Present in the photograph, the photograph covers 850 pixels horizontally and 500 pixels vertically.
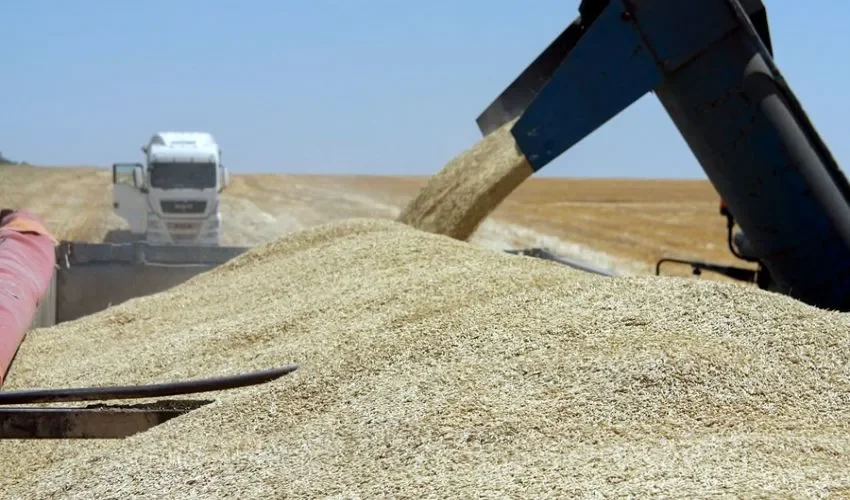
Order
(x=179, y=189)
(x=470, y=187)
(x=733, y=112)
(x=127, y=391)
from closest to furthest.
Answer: (x=127, y=391), (x=733, y=112), (x=470, y=187), (x=179, y=189)

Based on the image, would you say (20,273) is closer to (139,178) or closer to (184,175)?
(184,175)

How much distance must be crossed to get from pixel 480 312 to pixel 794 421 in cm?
141

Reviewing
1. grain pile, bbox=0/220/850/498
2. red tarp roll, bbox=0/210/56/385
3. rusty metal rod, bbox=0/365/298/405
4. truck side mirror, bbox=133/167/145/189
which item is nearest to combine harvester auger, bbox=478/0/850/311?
grain pile, bbox=0/220/850/498

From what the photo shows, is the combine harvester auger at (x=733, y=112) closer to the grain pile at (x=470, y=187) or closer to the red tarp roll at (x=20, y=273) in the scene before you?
the grain pile at (x=470, y=187)

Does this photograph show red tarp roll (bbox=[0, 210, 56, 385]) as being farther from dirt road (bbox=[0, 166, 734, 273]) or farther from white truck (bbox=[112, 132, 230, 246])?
white truck (bbox=[112, 132, 230, 246])

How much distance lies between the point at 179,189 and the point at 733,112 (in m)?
15.4

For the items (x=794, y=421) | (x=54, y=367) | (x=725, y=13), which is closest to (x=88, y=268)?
(x=54, y=367)

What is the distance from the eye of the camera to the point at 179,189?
65.1 ft

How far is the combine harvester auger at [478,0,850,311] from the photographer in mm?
5340

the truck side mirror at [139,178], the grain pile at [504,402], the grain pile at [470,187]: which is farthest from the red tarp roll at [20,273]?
the truck side mirror at [139,178]

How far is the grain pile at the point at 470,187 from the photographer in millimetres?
7055

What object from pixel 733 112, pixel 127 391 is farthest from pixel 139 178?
pixel 127 391

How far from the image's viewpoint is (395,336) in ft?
14.3

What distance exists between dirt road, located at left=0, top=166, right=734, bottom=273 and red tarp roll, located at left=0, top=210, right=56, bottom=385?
22.1 feet
